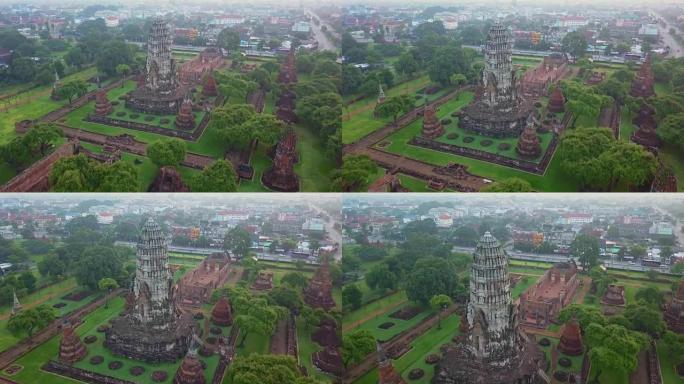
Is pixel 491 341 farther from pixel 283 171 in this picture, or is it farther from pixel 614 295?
pixel 283 171

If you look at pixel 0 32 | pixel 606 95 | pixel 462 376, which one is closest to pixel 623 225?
pixel 606 95

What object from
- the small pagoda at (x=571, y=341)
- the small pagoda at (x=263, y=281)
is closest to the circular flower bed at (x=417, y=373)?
the small pagoda at (x=571, y=341)

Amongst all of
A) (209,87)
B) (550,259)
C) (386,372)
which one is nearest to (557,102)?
(550,259)

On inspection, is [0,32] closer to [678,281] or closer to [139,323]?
[139,323]

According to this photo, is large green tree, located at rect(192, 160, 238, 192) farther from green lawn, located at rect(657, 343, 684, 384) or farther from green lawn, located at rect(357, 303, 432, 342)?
green lawn, located at rect(657, 343, 684, 384)

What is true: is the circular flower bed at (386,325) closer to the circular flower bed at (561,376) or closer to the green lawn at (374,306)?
the green lawn at (374,306)
